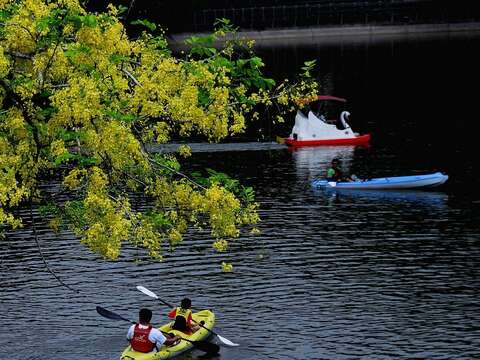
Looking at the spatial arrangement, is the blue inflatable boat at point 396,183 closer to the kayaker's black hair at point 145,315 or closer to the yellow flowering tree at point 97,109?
the kayaker's black hair at point 145,315

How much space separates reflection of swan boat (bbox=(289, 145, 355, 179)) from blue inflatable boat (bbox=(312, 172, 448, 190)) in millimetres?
5734

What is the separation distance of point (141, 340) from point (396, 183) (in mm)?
36548

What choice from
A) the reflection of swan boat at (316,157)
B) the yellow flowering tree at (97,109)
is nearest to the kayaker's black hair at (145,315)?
the yellow flowering tree at (97,109)

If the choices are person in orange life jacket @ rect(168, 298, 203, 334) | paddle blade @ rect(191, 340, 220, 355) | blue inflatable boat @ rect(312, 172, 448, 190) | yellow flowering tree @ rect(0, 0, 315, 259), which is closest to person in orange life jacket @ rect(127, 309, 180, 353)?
paddle blade @ rect(191, 340, 220, 355)

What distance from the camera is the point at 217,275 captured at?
48969mm

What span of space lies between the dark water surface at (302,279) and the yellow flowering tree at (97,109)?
7990mm

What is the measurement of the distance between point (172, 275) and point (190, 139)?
146ft

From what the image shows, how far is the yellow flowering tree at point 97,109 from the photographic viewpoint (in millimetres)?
24297

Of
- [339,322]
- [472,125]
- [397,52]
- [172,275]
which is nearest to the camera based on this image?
[339,322]

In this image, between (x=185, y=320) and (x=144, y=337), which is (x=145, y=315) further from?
(x=185, y=320)

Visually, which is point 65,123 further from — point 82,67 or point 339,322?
point 339,322

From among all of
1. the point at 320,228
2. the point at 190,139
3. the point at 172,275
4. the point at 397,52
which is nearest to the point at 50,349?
the point at 172,275

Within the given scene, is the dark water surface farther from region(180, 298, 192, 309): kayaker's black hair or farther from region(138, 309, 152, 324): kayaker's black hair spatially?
region(138, 309, 152, 324): kayaker's black hair

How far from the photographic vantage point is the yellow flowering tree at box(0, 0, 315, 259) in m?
24.3
